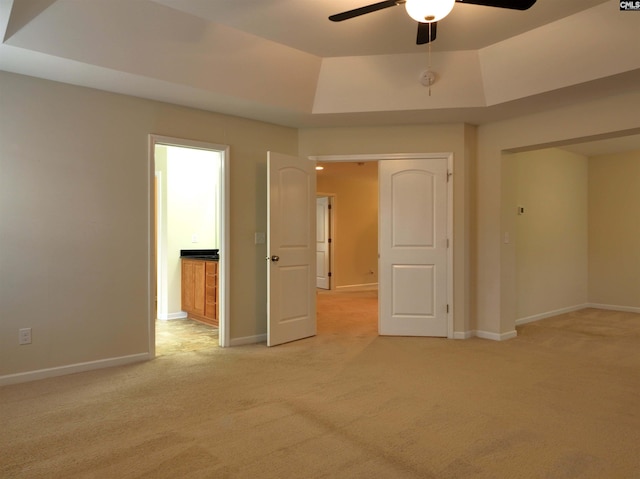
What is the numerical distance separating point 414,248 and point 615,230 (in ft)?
13.3

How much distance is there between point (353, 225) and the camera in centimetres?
955

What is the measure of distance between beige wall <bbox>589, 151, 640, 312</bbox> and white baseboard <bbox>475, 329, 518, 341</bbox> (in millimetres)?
2997

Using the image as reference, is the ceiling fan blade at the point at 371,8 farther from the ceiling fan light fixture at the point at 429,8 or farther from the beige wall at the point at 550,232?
the beige wall at the point at 550,232

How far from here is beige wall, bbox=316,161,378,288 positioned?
9234 mm

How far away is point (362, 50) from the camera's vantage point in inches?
157

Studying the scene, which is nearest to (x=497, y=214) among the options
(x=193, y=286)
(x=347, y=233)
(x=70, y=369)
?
(x=193, y=286)

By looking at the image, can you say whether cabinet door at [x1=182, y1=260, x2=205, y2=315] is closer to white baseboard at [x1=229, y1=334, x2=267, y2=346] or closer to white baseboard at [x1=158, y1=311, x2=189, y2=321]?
white baseboard at [x1=158, y1=311, x2=189, y2=321]

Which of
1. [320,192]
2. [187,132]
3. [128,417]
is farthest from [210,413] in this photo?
[320,192]

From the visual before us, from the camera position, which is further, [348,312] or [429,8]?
[348,312]

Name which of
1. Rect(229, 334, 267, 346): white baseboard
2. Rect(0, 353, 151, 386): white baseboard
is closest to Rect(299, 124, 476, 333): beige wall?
Rect(229, 334, 267, 346): white baseboard

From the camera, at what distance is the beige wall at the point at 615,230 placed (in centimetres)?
667

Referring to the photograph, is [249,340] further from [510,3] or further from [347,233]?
[347,233]

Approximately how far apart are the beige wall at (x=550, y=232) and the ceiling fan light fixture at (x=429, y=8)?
3.58 meters

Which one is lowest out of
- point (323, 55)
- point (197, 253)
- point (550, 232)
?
point (197, 253)
